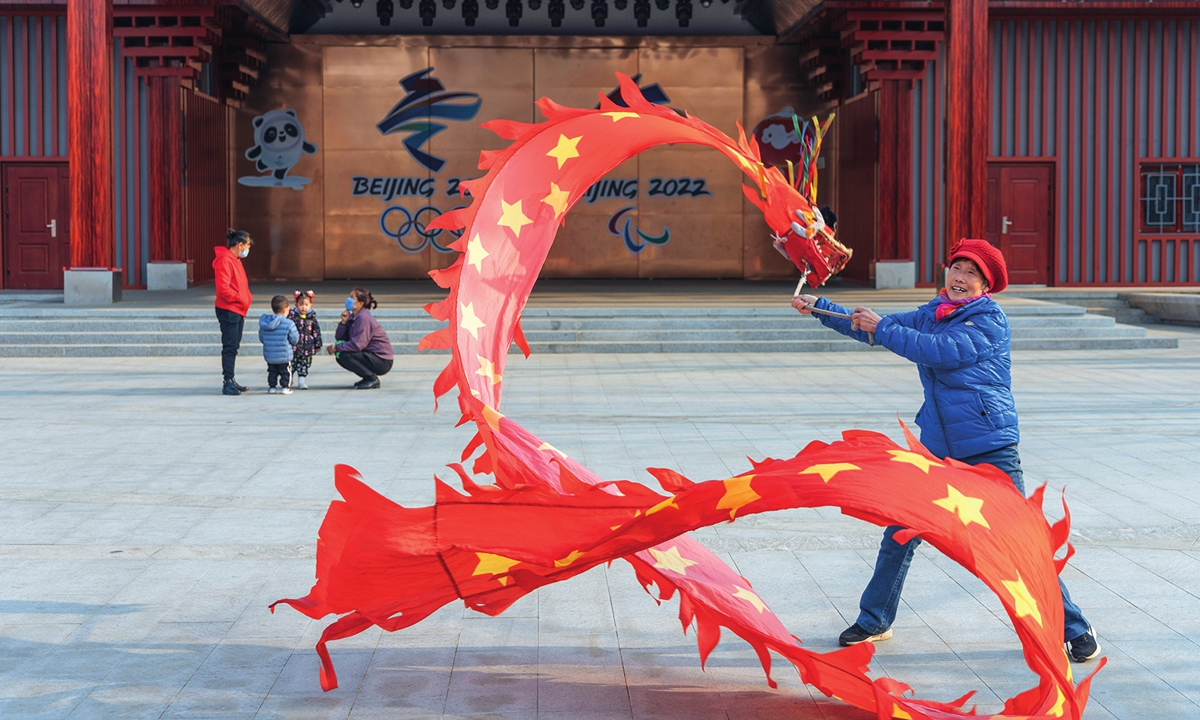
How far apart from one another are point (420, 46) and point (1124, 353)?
1569 cm

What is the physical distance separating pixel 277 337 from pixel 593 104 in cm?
1471

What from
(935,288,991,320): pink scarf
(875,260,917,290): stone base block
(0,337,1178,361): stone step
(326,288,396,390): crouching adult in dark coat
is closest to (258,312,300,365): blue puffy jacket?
(326,288,396,390): crouching adult in dark coat

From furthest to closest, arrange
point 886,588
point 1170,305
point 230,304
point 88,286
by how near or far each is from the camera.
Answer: point 1170,305
point 88,286
point 230,304
point 886,588

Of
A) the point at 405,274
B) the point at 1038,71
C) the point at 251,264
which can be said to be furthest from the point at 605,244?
the point at 1038,71

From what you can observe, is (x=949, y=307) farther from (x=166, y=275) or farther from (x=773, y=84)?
(x=773, y=84)

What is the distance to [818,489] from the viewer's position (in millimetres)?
3670

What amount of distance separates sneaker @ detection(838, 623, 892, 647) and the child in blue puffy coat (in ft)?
26.2

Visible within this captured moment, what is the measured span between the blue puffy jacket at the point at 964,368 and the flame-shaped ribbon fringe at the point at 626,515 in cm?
41

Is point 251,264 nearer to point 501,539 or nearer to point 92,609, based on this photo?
point 92,609

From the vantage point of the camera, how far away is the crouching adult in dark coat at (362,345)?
12.0 m

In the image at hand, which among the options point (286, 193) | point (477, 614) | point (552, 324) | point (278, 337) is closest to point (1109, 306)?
point (552, 324)

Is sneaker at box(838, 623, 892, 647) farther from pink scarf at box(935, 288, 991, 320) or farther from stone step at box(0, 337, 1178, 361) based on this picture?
stone step at box(0, 337, 1178, 361)

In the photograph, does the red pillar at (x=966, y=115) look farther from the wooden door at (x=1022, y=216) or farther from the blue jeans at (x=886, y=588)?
the blue jeans at (x=886, y=588)

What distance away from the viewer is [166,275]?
21250mm
